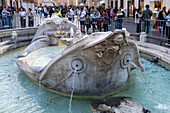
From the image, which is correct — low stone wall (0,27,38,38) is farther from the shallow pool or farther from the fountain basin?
the fountain basin

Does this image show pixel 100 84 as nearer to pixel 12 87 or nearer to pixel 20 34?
pixel 12 87

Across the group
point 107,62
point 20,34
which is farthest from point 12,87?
point 20,34

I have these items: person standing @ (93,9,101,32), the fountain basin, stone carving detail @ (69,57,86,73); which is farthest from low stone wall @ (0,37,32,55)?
stone carving detail @ (69,57,86,73)

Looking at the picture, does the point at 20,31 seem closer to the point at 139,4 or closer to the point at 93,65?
the point at 93,65

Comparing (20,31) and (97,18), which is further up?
(97,18)

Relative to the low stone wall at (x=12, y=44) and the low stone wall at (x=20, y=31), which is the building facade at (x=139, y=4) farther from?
the low stone wall at (x=12, y=44)

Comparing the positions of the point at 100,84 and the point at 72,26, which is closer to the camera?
the point at 100,84

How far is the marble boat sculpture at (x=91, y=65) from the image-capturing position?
4082mm

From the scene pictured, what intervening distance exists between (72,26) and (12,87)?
4142 mm

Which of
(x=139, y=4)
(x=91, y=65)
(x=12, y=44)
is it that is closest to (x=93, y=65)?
(x=91, y=65)

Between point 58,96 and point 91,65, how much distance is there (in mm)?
1135

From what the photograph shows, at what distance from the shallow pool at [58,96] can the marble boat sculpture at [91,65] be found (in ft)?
0.95

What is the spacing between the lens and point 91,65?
4.41 meters

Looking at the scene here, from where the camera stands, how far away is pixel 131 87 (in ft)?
17.8
